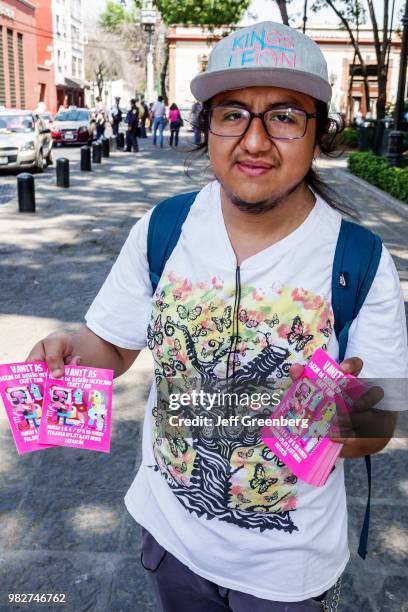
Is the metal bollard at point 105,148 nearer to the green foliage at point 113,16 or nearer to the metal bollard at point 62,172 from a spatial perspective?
the metal bollard at point 62,172

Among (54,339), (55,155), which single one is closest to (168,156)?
(55,155)

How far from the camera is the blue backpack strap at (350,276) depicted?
1430mm

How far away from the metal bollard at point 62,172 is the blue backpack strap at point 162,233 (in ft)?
41.6

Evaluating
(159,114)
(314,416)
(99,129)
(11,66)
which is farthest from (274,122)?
(11,66)

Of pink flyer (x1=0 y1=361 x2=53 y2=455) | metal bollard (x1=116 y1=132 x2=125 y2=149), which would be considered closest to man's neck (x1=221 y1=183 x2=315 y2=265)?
pink flyer (x1=0 y1=361 x2=53 y2=455)

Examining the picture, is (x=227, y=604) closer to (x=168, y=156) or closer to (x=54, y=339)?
(x=54, y=339)

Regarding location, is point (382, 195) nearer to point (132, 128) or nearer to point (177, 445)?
point (132, 128)

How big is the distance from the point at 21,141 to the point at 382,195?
28.4ft

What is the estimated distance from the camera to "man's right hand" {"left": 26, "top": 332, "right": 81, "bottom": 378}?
5.05ft

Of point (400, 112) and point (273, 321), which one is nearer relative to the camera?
point (273, 321)

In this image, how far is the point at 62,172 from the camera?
13.9 meters

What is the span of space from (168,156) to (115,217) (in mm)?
11795

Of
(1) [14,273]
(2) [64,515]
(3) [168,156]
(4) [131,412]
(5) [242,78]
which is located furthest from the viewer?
(3) [168,156]

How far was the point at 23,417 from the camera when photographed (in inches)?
60.8
